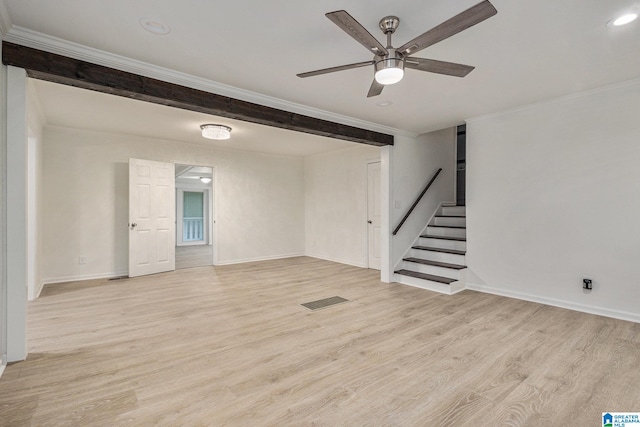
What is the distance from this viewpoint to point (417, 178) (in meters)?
5.64

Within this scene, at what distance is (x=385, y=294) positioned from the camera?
4379mm

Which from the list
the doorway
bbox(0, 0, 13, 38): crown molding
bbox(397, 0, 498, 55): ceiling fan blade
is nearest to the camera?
bbox(397, 0, 498, 55): ceiling fan blade

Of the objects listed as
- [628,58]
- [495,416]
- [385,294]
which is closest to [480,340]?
[495,416]

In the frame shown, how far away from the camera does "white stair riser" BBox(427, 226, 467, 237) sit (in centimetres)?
531

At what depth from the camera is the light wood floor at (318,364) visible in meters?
1.83

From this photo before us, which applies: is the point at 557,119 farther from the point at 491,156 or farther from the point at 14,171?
the point at 14,171

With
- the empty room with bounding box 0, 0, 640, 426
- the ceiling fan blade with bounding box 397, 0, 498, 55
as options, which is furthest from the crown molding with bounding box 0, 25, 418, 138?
the ceiling fan blade with bounding box 397, 0, 498, 55

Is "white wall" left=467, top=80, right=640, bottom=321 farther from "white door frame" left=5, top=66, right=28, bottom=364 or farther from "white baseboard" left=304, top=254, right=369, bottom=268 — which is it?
"white door frame" left=5, top=66, right=28, bottom=364

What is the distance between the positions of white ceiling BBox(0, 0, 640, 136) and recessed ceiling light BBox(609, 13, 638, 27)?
61 mm

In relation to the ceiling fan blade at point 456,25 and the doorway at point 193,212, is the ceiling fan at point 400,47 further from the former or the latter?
the doorway at point 193,212

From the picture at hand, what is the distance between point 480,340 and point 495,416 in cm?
113

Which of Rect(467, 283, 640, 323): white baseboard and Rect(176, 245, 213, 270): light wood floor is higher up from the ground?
Rect(467, 283, 640, 323): white baseboard

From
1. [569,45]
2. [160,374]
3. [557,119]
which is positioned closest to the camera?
[160,374]

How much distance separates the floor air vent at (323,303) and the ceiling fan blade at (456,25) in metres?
2.93
